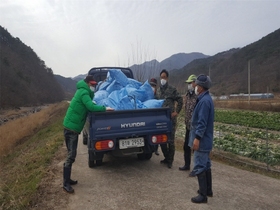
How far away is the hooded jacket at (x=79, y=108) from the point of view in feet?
14.6

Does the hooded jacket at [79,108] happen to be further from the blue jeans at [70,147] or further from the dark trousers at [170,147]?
the dark trousers at [170,147]

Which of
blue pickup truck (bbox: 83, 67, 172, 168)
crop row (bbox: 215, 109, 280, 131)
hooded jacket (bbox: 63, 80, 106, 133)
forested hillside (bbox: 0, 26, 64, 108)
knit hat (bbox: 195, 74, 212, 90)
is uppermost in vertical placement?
forested hillside (bbox: 0, 26, 64, 108)

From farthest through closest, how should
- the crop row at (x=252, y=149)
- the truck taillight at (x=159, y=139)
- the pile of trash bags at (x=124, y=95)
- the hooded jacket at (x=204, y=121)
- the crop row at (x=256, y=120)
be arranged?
the crop row at (x=256, y=120) < the crop row at (x=252, y=149) < the pile of trash bags at (x=124, y=95) < the truck taillight at (x=159, y=139) < the hooded jacket at (x=204, y=121)

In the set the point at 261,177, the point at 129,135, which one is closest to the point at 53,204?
the point at 129,135

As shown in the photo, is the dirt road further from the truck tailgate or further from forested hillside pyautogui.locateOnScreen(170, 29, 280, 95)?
forested hillside pyautogui.locateOnScreen(170, 29, 280, 95)

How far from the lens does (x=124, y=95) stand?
5.71 meters

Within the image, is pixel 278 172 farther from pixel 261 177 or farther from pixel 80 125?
pixel 80 125

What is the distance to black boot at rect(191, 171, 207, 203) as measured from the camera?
12.6ft

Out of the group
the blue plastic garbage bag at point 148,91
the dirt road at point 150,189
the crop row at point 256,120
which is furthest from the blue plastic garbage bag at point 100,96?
the crop row at point 256,120

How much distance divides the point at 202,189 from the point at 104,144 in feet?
6.47

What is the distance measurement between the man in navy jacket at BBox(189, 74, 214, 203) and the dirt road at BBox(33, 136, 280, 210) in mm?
384

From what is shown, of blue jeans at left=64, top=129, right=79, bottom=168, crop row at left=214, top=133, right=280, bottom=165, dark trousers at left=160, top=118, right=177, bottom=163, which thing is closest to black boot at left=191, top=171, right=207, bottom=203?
dark trousers at left=160, top=118, right=177, bottom=163

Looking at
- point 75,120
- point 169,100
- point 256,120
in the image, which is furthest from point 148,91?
point 256,120

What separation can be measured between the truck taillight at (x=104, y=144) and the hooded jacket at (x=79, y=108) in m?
0.49
